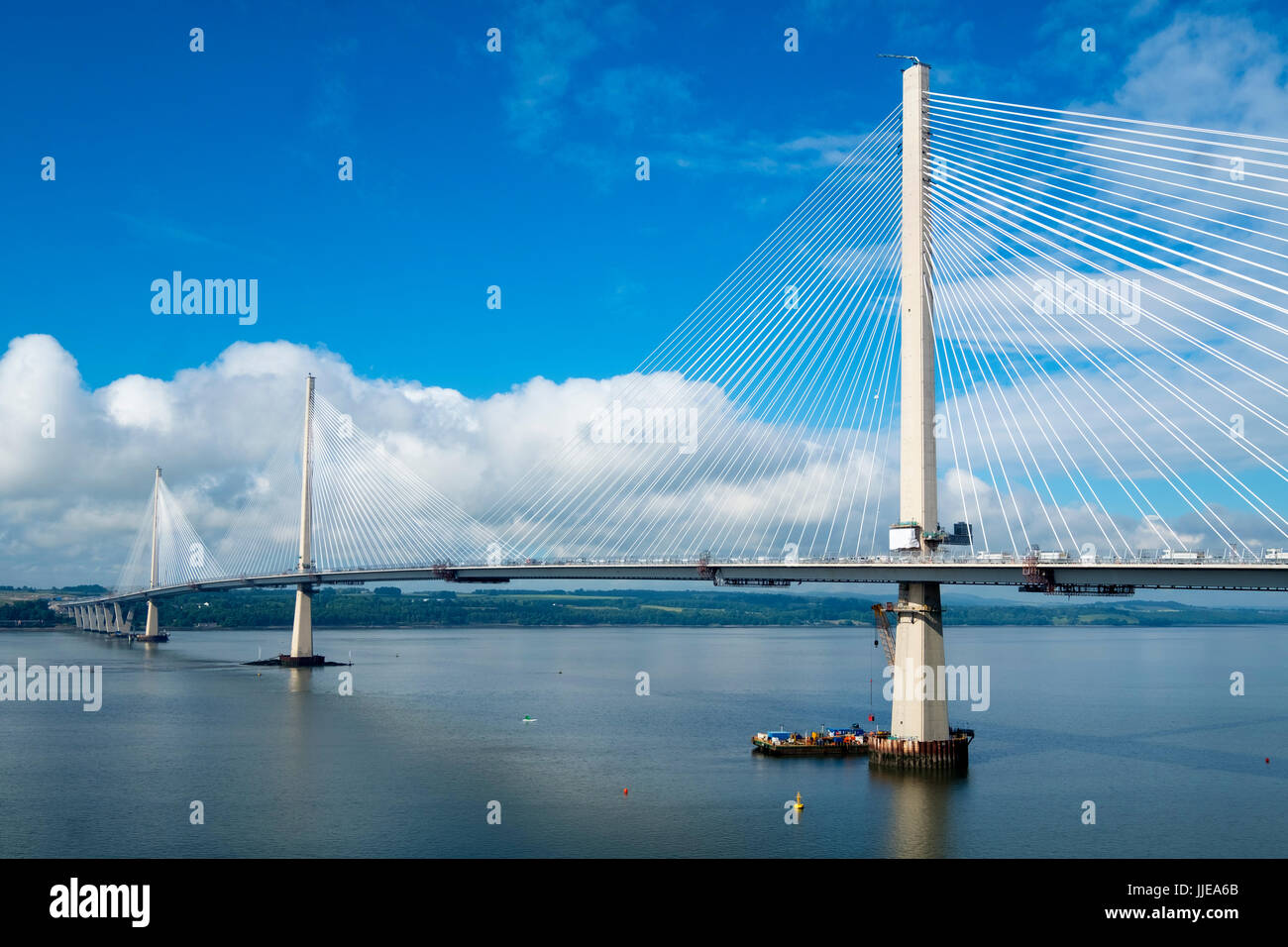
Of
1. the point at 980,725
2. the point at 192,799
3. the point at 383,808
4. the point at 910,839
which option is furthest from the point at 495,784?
the point at 980,725

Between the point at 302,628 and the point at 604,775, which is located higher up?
the point at 302,628

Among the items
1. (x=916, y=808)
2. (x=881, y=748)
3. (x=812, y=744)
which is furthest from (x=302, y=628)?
(x=916, y=808)

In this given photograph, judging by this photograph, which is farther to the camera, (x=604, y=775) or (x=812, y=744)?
(x=812, y=744)

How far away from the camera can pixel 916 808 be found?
31.9 meters

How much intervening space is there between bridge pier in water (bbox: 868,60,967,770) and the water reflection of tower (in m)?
1.02

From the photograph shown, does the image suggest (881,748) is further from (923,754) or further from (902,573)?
(902,573)

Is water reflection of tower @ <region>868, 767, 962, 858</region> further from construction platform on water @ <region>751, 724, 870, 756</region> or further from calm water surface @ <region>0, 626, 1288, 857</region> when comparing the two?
construction platform on water @ <region>751, 724, 870, 756</region>

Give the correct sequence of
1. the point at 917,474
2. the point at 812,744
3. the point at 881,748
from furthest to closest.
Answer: the point at 812,744 < the point at 881,748 < the point at 917,474

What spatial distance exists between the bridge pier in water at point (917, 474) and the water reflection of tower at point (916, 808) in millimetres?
1024

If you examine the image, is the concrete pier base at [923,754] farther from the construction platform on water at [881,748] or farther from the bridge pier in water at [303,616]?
the bridge pier in water at [303,616]

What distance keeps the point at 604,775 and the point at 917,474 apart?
1491 cm

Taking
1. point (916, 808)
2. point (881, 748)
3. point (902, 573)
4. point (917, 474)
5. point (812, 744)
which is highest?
point (917, 474)
